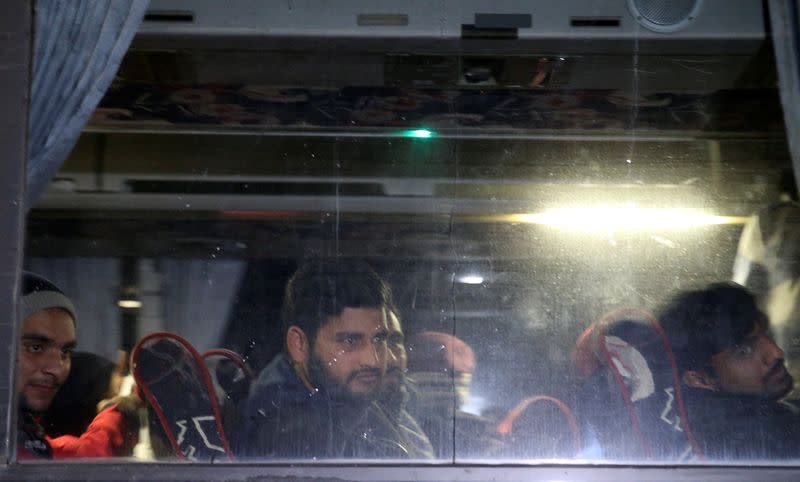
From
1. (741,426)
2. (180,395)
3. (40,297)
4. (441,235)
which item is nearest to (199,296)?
(180,395)

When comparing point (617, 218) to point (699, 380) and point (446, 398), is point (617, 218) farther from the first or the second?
point (446, 398)

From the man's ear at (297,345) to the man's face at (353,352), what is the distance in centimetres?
2

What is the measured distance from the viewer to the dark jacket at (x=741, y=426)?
2008mm

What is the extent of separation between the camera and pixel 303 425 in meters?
2.03

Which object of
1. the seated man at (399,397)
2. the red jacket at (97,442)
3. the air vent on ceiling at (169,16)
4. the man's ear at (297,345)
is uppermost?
the air vent on ceiling at (169,16)

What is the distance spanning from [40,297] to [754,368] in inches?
67.3

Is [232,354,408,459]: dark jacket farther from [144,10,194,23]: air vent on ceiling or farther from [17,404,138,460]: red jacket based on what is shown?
[144,10,194,23]: air vent on ceiling

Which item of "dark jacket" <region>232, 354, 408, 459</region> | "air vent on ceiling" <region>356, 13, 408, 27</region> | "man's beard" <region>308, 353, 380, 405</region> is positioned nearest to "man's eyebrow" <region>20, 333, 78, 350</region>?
"dark jacket" <region>232, 354, 408, 459</region>

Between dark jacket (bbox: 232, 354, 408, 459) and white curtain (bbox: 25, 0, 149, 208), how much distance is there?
720 mm

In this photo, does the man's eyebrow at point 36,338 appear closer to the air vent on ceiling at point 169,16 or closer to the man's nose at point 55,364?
the man's nose at point 55,364

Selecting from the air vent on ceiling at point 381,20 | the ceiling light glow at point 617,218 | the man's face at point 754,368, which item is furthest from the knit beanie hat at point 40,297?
the man's face at point 754,368

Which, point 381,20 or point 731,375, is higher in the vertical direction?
point 381,20

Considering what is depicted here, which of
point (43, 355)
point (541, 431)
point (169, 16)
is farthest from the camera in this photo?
point (169, 16)

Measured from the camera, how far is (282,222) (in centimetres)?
225
